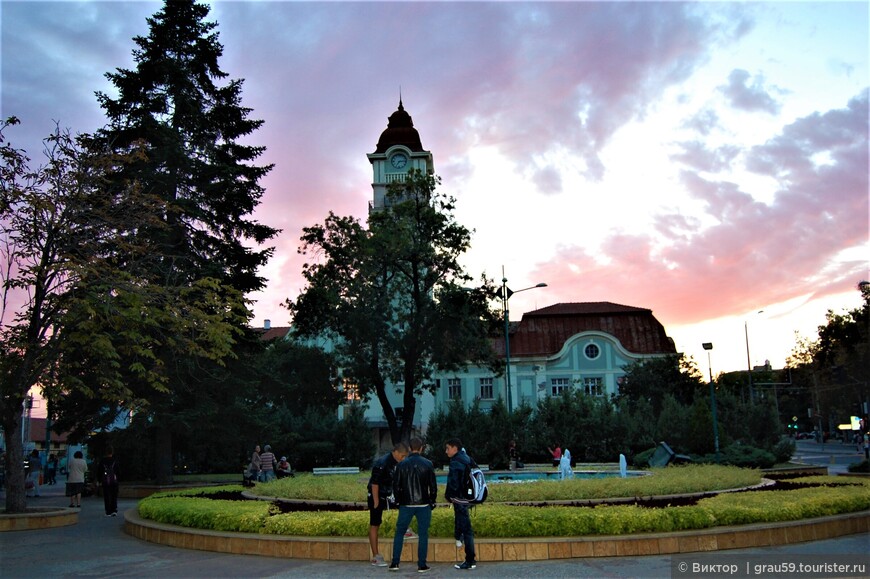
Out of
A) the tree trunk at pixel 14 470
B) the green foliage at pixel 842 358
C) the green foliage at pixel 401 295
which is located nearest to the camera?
the tree trunk at pixel 14 470

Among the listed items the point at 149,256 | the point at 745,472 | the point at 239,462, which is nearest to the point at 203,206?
the point at 149,256

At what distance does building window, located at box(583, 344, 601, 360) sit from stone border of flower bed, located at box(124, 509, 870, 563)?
48.7m

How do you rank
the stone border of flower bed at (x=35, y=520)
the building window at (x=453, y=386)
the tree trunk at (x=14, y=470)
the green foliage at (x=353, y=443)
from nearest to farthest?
the stone border of flower bed at (x=35, y=520), the tree trunk at (x=14, y=470), the green foliage at (x=353, y=443), the building window at (x=453, y=386)

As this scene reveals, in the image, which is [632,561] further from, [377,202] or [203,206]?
[377,202]

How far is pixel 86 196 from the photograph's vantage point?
17766 mm

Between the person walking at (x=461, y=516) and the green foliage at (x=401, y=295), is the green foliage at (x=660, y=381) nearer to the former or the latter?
the green foliage at (x=401, y=295)

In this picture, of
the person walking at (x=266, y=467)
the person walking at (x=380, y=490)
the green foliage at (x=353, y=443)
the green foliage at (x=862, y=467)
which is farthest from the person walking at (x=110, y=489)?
the green foliage at (x=862, y=467)

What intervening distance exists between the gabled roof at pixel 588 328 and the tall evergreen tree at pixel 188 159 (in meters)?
35.8

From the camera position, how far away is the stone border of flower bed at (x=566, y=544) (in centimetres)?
1062

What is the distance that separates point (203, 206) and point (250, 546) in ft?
65.1

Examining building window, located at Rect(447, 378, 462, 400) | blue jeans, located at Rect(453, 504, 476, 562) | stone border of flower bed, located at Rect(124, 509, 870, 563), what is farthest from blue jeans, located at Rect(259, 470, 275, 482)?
building window, located at Rect(447, 378, 462, 400)

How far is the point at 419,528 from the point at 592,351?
5234 centimetres

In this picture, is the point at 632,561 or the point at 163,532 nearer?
the point at 632,561

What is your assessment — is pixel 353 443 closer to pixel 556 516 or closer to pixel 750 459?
pixel 750 459
